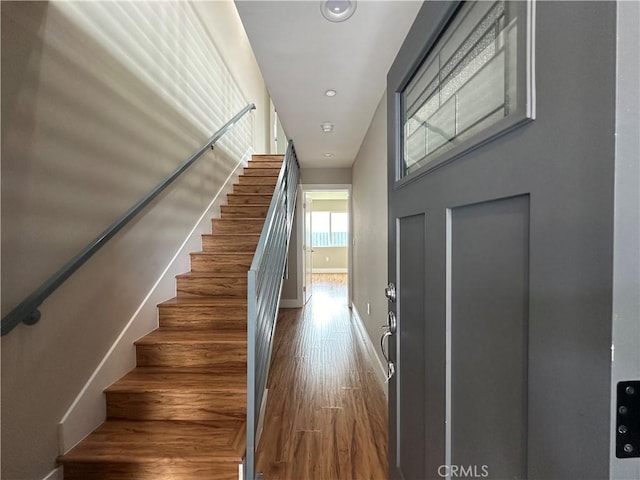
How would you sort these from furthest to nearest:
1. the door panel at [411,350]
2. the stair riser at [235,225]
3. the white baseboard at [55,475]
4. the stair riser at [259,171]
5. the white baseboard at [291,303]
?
1. the white baseboard at [291,303]
2. the stair riser at [259,171]
3. the stair riser at [235,225]
4. the white baseboard at [55,475]
5. the door panel at [411,350]

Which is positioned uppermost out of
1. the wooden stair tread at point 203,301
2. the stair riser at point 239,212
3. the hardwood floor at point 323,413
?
the stair riser at point 239,212

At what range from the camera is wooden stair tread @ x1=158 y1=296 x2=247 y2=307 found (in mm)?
1896

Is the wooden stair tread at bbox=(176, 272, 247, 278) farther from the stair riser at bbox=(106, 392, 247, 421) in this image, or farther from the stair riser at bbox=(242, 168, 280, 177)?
the stair riser at bbox=(242, 168, 280, 177)

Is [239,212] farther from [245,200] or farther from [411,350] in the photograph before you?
[411,350]

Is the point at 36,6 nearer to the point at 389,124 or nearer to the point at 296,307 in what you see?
the point at 389,124

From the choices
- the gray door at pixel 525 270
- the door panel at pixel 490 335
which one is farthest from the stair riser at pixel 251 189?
the door panel at pixel 490 335

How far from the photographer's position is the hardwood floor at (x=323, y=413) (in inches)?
59.6

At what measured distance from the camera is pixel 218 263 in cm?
236

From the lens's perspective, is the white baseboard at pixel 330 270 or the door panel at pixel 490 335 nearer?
the door panel at pixel 490 335

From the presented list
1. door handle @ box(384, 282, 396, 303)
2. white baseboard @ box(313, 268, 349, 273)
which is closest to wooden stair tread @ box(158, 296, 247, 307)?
door handle @ box(384, 282, 396, 303)

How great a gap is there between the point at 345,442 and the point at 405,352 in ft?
3.42

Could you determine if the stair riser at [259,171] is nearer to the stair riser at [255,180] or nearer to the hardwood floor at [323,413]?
the stair riser at [255,180]

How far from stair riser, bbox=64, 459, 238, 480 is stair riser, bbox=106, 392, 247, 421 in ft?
0.79

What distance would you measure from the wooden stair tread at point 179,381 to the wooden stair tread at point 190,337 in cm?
16
